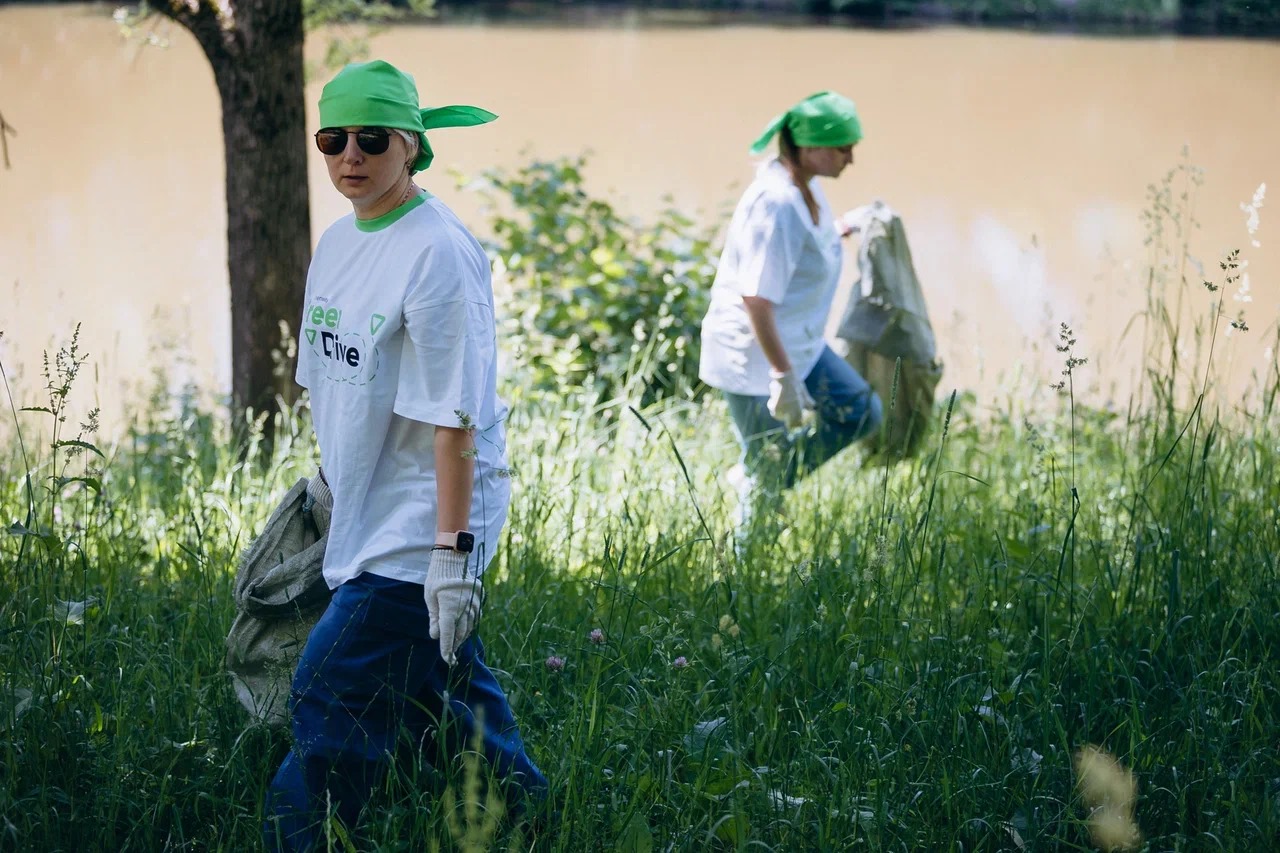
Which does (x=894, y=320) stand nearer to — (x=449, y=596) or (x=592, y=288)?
(x=592, y=288)

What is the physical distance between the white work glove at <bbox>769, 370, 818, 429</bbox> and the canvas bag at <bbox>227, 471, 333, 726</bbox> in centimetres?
187

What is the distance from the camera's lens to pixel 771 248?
4.02 metres

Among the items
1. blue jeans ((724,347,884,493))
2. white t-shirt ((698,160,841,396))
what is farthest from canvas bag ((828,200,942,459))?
white t-shirt ((698,160,841,396))

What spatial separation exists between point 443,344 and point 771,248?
6.58 feet

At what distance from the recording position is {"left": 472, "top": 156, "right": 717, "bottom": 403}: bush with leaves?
19.6 feet

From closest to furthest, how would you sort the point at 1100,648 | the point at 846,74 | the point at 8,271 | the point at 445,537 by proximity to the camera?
the point at 445,537, the point at 1100,648, the point at 8,271, the point at 846,74

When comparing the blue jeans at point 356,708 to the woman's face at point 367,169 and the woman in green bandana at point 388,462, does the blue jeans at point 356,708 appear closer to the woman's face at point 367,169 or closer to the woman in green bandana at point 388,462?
the woman in green bandana at point 388,462

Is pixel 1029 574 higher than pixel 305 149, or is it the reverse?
pixel 305 149

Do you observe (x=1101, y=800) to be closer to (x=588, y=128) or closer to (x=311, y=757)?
(x=311, y=757)

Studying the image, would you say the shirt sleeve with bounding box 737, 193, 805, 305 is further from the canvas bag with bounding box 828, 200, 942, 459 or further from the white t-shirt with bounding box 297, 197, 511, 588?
the white t-shirt with bounding box 297, 197, 511, 588

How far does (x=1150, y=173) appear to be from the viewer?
1304 centimetres

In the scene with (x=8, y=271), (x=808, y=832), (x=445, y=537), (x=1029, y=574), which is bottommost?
(x=8, y=271)

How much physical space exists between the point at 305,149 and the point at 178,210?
729cm

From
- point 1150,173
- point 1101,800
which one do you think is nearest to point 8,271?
point 1101,800
